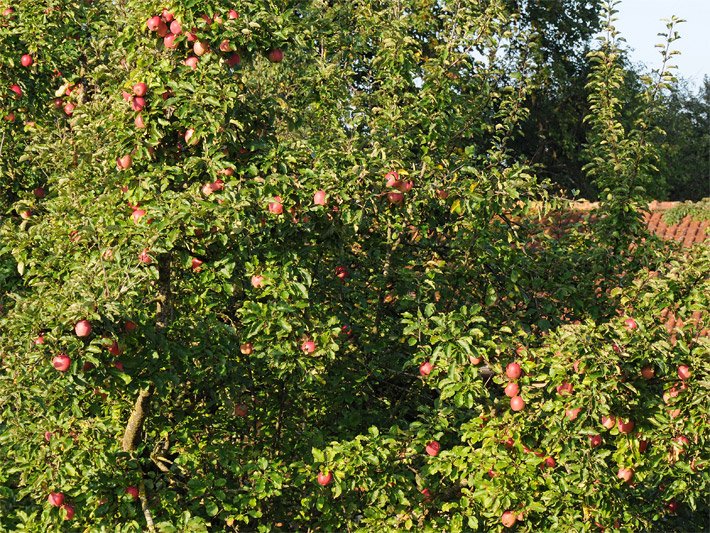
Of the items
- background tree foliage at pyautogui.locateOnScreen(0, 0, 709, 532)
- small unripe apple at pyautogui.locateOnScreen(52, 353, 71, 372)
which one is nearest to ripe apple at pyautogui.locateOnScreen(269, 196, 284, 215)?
background tree foliage at pyautogui.locateOnScreen(0, 0, 709, 532)

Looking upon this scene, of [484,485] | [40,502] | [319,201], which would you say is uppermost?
[319,201]

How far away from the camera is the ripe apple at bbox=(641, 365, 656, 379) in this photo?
5121mm

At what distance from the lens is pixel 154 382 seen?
16.8 ft

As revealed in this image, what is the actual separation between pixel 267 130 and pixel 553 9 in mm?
19213

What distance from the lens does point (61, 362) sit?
4488 millimetres

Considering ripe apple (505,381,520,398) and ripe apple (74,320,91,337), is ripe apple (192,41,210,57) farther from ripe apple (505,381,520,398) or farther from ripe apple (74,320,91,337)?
ripe apple (505,381,520,398)

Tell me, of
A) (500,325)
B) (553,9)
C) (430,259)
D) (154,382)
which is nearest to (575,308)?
(500,325)

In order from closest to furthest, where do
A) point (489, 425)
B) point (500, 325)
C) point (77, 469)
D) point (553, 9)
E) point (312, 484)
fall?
point (77, 469) < point (489, 425) < point (312, 484) < point (500, 325) < point (553, 9)

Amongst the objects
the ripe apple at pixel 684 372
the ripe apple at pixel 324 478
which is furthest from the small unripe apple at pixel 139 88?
the ripe apple at pixel 684 372

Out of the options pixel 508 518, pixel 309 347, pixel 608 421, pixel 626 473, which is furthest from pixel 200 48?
pixel 626 473

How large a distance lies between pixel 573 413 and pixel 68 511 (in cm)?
276

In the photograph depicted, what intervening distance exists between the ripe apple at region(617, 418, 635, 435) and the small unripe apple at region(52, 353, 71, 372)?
117 inches

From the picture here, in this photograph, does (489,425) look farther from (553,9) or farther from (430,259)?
(553,9)

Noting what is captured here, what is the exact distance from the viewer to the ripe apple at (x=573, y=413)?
5023mm
